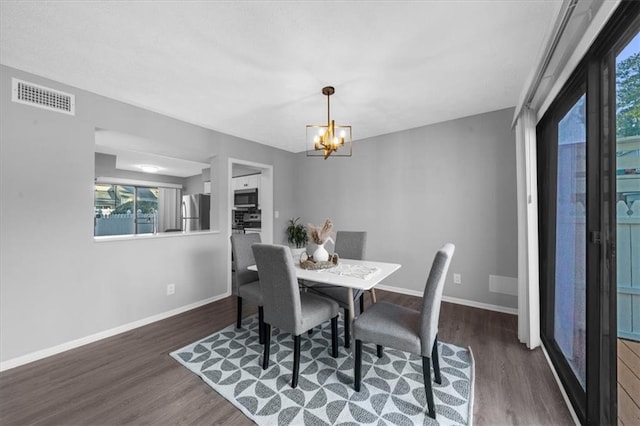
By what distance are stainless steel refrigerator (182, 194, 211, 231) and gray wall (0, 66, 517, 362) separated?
983 mm

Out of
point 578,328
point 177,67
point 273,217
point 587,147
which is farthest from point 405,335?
point 273,217

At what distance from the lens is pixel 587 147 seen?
1342mm

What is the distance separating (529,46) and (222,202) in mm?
3608

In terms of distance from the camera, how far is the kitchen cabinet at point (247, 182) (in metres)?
4.91

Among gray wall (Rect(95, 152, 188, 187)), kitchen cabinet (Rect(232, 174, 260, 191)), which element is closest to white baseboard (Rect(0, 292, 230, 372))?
kitchen cabinet (Rect(232, 174, 260, 191))

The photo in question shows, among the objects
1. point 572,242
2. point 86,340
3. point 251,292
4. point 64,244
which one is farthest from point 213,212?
point 572,242

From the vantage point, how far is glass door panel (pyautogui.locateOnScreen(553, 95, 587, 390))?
1.54 m

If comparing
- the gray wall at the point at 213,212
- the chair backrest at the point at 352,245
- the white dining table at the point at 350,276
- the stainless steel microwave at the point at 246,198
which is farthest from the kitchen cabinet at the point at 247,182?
the white dining table at the point at 350,276

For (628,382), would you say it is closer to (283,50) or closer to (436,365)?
(436,365)

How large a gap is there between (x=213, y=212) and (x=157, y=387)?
2.34 m

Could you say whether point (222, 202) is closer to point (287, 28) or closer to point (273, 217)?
point (273, 217)

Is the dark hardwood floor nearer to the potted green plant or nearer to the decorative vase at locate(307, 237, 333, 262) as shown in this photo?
the decorative vase at locate(307, 237, 333, 262)

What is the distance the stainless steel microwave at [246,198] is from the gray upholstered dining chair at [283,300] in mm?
3133

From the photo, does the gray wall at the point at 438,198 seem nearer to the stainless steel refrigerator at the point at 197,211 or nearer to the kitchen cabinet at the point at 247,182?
the kitchen cabinet at the point at 247,182
